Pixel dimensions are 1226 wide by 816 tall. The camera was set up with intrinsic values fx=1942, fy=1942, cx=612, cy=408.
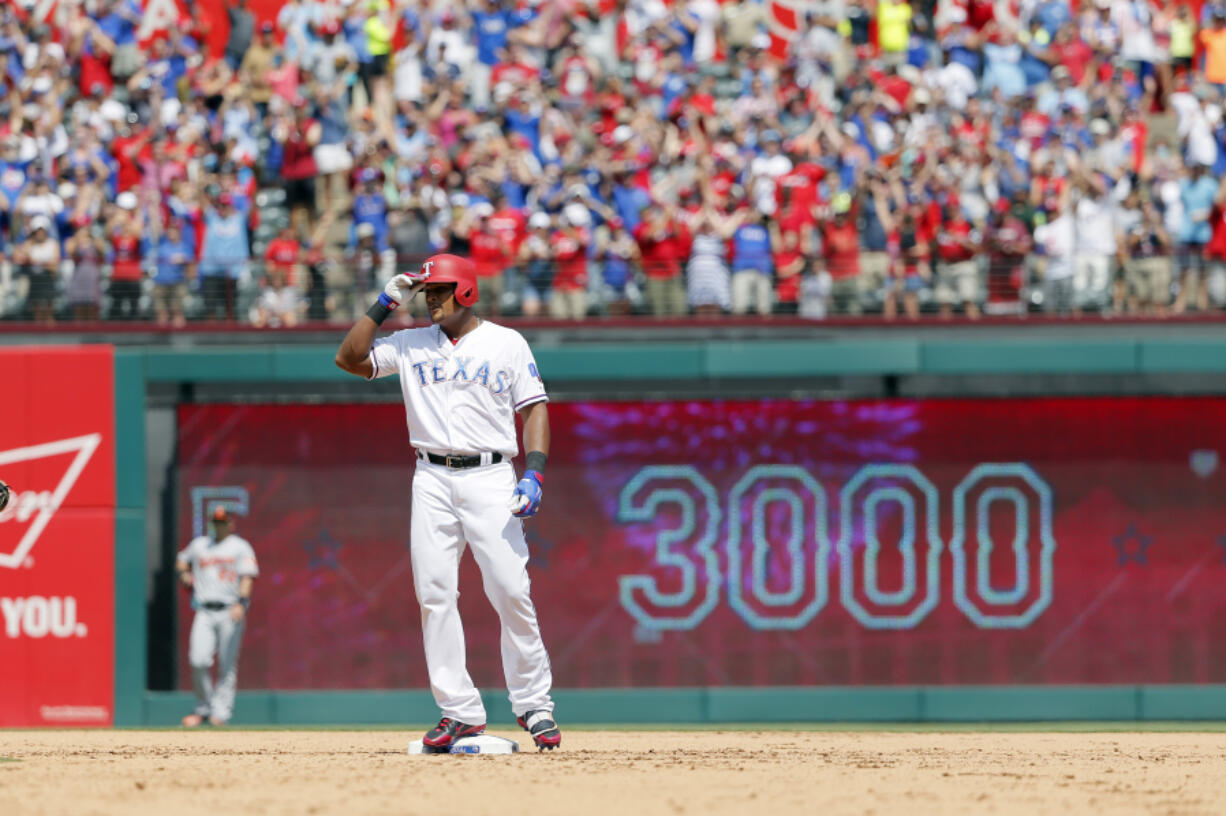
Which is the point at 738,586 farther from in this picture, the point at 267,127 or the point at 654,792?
the point at 654,792

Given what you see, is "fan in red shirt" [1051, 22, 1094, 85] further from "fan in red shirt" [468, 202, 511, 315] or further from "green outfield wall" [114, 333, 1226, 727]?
"fan in red shirt" [468, 202, 511, 315]

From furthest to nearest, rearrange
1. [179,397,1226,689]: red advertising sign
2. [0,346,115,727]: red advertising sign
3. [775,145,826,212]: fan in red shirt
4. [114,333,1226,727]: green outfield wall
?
1. [775,145,826,212]: fan in red shirt
2. [179,397,1226,689]: red advertising sign
3. [114,333,1226,727]: green outfield wall
4. [0,346,115,727]: red advertising sign

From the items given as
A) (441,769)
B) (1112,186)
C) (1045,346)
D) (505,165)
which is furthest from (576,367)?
(441,769)

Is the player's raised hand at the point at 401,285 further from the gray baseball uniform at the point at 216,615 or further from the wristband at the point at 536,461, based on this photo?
the gray baseball uniform at the point at 216,615

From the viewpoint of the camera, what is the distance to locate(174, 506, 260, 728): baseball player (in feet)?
44.4

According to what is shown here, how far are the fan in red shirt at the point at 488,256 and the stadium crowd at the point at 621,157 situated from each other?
0.03 metres

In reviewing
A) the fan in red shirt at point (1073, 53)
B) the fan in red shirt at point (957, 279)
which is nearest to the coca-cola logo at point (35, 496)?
the fan in red shirt at point (957, 279)

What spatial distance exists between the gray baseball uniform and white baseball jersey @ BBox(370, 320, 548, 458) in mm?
5650

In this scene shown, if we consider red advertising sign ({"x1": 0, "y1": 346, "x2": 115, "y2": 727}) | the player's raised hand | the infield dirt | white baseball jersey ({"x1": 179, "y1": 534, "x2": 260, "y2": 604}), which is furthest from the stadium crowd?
the player's raised hand

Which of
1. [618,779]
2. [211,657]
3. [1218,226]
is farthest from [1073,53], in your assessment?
[618,779]

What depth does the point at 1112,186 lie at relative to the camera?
15.0 m

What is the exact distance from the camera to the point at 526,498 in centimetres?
801

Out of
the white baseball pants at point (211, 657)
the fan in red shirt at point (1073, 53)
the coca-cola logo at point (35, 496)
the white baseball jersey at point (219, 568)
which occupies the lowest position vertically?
the white baseball pants at point (211, 657)

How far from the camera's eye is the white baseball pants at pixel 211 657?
1351 cm
